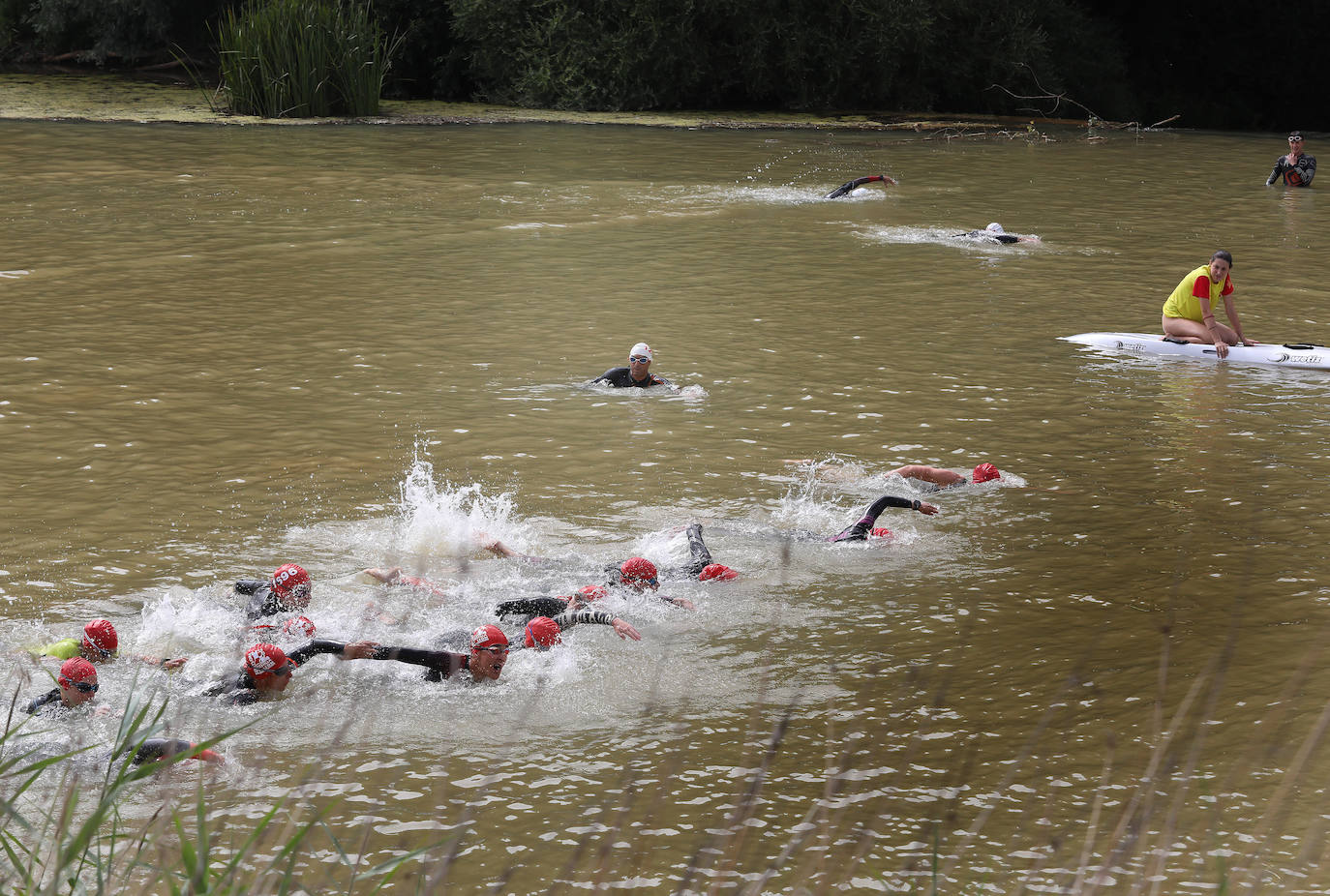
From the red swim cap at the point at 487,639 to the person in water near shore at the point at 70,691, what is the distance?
68.8 inches

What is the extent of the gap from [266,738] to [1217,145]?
29.6 meters

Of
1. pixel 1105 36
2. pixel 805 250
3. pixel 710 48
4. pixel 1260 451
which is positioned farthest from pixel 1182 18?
pixel 1260 451

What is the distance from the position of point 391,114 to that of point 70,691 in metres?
28.3

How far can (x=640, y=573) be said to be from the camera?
25.4 ft

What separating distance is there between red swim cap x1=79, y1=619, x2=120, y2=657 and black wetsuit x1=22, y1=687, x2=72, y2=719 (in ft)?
1.02

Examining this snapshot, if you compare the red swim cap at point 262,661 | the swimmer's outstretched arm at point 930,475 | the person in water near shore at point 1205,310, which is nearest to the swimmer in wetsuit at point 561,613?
the red swim cap at point 262,661

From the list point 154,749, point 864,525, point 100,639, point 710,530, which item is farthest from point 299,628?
point 864,525

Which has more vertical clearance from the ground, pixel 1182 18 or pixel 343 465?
pixel 1182 18

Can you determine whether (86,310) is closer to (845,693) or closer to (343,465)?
(343,465)

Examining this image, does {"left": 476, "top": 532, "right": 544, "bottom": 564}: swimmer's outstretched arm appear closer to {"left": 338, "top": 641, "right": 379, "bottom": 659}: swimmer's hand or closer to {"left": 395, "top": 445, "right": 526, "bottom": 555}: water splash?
{"left": 395, "top": 445, "right": 526, "bottom": 555}: water splash

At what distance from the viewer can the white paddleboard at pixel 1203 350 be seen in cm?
1291

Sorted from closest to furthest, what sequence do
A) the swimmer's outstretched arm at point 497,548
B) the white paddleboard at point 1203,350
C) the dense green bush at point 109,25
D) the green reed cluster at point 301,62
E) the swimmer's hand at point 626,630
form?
the swimmer's hand at point 626,630
the swimmer's outstretched arm at point 497,548
the white paddleboard at point 1203,350
the green reed cluster at point 301,62
the dense green bush at point 109,25

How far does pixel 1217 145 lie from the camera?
3133 centimetres

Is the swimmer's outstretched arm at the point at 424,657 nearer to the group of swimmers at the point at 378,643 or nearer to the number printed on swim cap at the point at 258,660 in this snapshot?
the group of swimmers at the point at 378,643
